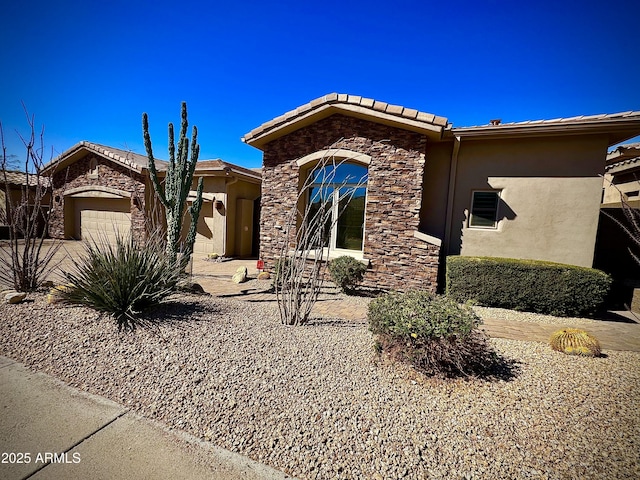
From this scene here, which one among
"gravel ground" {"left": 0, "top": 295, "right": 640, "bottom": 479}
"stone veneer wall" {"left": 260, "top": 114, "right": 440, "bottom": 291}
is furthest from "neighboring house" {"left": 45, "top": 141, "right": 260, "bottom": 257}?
"gravel ground" {"left": 0, "top": 295, "right": 640, "bottom": 479}

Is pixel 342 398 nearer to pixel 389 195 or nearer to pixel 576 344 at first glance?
pixel 576 344

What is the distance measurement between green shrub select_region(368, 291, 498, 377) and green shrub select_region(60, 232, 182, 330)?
3469 millimetres

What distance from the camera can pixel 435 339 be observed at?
3.09 metres

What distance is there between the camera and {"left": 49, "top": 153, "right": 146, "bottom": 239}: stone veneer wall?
42.5ft

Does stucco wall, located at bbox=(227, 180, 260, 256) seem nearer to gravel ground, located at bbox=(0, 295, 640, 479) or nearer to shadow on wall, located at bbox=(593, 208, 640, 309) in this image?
gravel ground, located at bbox=(0, 295, 640, 479)

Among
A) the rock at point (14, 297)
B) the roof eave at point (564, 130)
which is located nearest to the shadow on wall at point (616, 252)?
the roof eave at point (564, 130)

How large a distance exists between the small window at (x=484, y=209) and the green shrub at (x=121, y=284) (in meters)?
8.24

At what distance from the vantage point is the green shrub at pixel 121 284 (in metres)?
3.95

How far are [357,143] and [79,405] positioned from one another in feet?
25.2

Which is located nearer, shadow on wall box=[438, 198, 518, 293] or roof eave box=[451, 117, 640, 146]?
roof eave box=[451, 117, 640, 146]

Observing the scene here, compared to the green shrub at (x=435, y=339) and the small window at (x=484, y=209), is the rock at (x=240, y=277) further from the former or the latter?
the small window at (x=484, y=209)

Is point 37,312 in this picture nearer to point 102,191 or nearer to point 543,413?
point 543,413

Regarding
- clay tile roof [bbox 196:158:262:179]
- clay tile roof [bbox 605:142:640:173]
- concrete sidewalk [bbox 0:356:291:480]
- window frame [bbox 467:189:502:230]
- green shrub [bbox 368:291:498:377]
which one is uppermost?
clay tile roof [bbox 605:142:640:173]

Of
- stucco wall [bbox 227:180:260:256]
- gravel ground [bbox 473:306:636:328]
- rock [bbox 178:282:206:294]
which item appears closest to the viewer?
rock [bbox 178:282:206:294]
